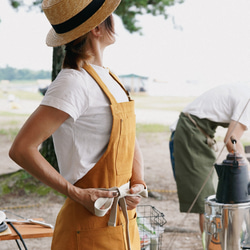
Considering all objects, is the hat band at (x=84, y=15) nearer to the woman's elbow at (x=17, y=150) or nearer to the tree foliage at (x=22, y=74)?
the woman's elbow at (x=17, y=150)

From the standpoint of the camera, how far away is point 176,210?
458cm

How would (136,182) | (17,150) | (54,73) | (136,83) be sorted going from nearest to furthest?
(17,150) → (136,182) → (54,73) → (136,83)

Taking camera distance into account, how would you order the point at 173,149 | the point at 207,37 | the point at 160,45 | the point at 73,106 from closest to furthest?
the point at 73,106
the point at 173,149
the point at 207,37
the point at 160,45

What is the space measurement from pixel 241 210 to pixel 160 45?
53.0ft

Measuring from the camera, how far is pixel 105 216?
129 cm

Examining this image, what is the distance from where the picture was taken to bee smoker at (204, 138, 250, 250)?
5.57ft

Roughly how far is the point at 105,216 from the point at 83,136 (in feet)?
0.86

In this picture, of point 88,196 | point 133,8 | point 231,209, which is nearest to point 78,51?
point 88,196

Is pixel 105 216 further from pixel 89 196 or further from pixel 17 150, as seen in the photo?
pixel 17 150

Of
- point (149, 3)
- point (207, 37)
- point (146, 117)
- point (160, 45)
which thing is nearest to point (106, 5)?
point (149, 3)

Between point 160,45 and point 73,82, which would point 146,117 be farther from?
point 73,82

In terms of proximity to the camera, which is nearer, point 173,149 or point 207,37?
point 173,149

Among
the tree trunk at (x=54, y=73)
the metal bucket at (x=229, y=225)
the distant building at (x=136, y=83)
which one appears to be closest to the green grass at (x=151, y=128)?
the distant building at (x=136, y=83)

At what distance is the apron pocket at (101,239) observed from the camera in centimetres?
127
